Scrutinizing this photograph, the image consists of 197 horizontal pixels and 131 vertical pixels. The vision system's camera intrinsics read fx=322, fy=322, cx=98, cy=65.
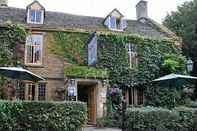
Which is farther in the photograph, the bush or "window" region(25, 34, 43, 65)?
"window" region(25, 34, 43, 65)

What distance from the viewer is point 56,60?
74.3 feet

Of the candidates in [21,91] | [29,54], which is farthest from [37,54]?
[21,91]

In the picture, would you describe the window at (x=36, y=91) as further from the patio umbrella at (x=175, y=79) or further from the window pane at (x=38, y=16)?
the patio umbrella at (x=175, y=79)

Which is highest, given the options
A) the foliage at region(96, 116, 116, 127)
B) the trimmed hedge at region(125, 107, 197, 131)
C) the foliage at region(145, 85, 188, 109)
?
the foliage at region(145, 85, 188, 109)

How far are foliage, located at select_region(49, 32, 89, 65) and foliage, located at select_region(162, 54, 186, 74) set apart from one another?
5.97 meters

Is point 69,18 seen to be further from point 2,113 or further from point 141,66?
point 2,113

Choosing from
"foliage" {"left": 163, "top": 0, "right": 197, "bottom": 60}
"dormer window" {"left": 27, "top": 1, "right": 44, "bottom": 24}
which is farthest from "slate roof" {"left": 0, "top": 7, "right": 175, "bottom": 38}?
"foliage" {"left": 163, "top": 0, "right": 197, "bottom": 60}

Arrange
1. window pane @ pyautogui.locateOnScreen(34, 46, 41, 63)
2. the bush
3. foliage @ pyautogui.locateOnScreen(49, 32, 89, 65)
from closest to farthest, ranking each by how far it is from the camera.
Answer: the bush → window pane @ pyautogui.locateOnScreen(34, 46, 41, 63) → foliage @ pyautogui.locateOnScreen(49, 32, 89, 65)

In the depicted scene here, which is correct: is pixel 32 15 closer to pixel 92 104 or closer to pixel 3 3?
pixel 3 3

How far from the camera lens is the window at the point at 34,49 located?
73.1 ft

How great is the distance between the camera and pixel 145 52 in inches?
952

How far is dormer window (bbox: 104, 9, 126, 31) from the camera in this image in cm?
2517

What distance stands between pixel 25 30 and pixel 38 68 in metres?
2.79

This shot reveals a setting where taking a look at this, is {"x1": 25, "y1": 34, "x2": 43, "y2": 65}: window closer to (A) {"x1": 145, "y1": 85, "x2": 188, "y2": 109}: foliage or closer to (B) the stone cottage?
(B) the stone cottage
